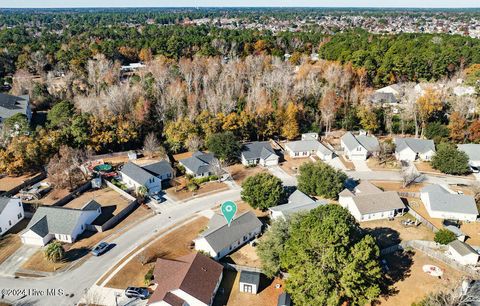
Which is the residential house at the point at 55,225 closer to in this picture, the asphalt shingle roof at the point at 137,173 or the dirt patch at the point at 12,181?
the asphalt shingle roof at the point at 137,173

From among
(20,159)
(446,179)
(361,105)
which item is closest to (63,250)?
(20,159)

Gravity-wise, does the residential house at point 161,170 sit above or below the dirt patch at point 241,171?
above

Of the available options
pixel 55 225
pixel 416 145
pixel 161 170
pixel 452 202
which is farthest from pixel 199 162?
pixel 416 145

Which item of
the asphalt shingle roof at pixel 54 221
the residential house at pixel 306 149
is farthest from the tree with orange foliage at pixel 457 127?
the asphalt shingle roof at pixel 54 221

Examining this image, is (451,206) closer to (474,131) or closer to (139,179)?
(474,131)

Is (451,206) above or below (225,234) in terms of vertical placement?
below

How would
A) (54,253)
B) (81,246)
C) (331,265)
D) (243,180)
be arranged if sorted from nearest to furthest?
(331,265), (54,253), (81,246), (243,180)

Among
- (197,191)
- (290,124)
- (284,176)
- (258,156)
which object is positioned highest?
(290,124)
